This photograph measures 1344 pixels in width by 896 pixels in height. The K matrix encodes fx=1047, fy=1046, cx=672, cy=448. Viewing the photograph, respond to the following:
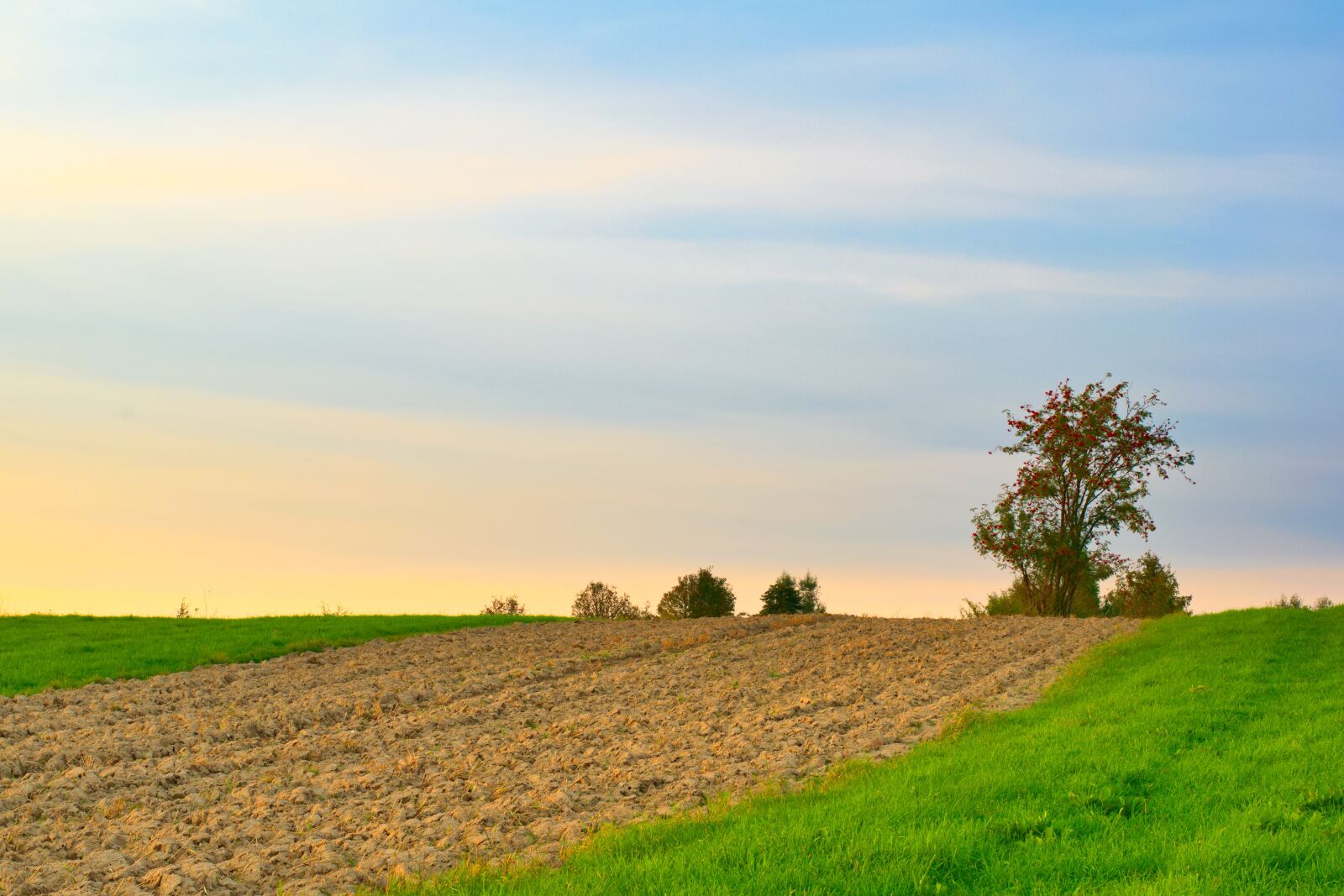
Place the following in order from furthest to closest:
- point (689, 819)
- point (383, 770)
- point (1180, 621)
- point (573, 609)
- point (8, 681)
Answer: point (573, 609) < point (1180, 621) < point (8, 681) < point (383, 770) < point (689, 819)

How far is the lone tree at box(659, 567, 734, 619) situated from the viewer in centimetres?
4194

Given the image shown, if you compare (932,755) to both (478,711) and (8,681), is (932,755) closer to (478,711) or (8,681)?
(478,711)

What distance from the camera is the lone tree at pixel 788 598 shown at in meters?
43.3

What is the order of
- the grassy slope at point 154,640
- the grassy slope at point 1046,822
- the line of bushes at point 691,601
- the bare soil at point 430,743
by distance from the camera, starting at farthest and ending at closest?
the line of bushes at point 691,601, the grassy slope at point 154,640, the bare soil at point 430,743, the grassy slope at point 1046,822

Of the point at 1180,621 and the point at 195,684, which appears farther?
the point at 1180,621

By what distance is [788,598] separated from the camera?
142ft

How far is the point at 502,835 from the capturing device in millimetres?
10344

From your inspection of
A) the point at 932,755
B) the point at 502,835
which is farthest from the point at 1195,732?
the point at 502,835

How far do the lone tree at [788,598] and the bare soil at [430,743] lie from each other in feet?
55.0

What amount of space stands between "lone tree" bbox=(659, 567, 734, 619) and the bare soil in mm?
15266

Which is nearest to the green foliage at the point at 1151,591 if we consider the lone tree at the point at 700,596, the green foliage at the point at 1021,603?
the green foliage at the point at 1021,603

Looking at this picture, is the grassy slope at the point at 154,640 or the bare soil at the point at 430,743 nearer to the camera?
the bare soil at the point at 430,743

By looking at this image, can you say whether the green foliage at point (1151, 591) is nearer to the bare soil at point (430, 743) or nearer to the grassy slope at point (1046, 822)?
the bare soil at point (430, 743)

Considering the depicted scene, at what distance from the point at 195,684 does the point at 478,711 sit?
8184mm
